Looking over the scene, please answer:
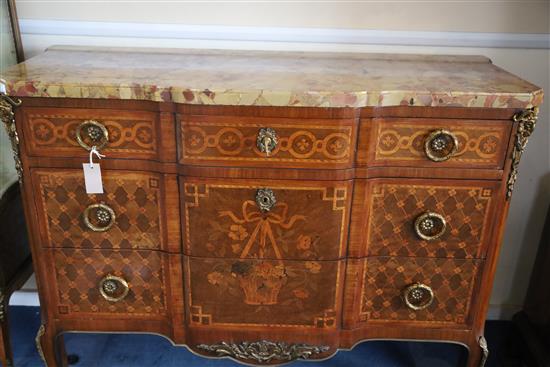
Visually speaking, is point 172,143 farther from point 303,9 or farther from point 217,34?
point 303,9

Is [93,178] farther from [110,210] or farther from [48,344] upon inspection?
[48,344]

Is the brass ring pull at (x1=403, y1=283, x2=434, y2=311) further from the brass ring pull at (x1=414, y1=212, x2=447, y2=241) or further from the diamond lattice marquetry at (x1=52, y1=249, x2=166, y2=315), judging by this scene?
the diamond lattice marquetry at (x1=52, y1=249, x2=166, y2=315)

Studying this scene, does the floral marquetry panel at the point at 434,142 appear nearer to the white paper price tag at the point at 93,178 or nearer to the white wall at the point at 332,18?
the white wall at the point at 332,18

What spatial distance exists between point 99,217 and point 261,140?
46 cm

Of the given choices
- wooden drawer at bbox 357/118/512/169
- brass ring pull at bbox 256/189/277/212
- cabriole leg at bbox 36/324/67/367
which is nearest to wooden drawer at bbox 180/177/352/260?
brass ring pull at bbox 256/189/277/212

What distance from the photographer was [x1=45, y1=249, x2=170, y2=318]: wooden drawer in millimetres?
1368

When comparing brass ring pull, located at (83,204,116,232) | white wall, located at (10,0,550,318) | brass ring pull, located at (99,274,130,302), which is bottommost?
brass ring pull, located at (99,274,130,302)

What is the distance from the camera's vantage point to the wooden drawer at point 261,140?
3.92ft

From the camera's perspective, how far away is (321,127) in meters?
1.20

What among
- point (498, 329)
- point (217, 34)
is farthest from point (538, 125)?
point (217, 34)

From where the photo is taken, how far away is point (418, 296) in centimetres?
139

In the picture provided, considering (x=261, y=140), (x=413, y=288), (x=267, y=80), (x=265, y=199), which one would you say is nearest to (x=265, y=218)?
(x=265, y=199)

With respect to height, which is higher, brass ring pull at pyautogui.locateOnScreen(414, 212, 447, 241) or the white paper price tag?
the white paper price tag

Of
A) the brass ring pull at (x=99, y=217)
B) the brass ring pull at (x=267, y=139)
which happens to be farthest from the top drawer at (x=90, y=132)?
the brass ring pull at (x=267, y=139)
